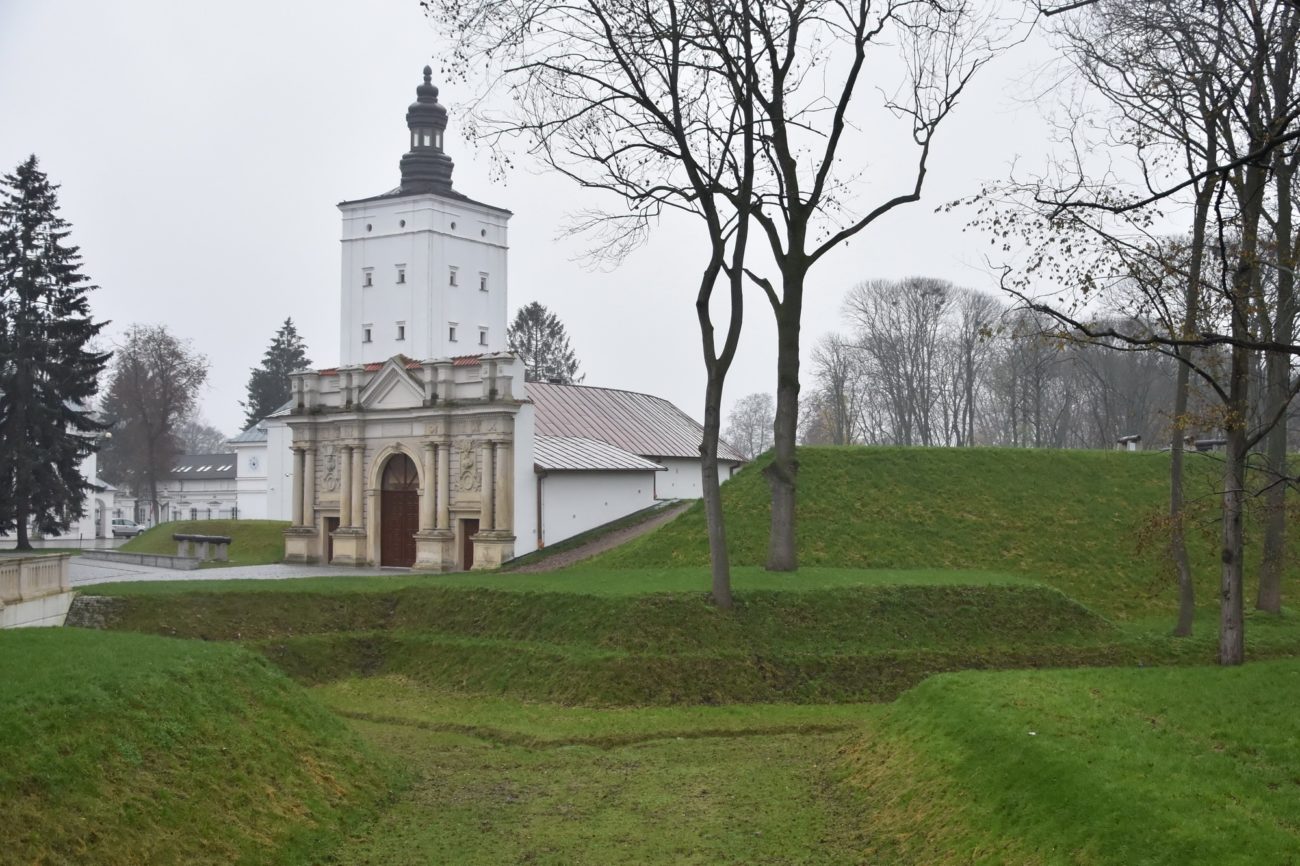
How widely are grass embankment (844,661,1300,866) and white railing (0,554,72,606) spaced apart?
14133mm

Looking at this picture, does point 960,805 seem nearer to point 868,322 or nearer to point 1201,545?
point 1201,545

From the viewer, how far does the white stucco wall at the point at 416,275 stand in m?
43.0

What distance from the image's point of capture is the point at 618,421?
45906 mm

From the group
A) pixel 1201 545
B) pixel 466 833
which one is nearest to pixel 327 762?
pixel 466 833

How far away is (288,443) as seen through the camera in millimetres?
51688

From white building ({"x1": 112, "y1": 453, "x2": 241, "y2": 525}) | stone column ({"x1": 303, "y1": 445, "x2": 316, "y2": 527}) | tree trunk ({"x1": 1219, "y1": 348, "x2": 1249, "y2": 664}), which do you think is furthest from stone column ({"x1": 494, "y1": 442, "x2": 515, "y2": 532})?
white building ({"x1": 112, "y1": 453, "x2": 241, "y2": 525})

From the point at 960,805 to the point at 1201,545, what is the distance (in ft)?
71.4

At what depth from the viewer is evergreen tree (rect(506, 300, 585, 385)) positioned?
264ft

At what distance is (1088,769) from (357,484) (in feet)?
96.2

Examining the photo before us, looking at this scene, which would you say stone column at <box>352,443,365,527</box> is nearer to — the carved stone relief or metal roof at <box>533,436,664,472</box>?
the carved stone relief

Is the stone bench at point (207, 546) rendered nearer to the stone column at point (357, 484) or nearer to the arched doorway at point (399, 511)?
the stone column at point (357, 484)

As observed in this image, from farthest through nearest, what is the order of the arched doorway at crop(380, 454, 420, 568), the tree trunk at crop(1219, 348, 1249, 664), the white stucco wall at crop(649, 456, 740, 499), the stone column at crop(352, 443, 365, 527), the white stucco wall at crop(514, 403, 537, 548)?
the white stucco wall at crop(649, 456, 740, 499) < the stone column at crop(352, 443, 365, 527) < the arched doorway at crop(380, 454, 420, 568) < the white stucco wall at crop(514, 403, 537, 548) < the tree trunk at crop(1219, 348, 1249, 664)

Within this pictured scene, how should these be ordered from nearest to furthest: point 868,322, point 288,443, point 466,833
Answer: point 466,833 < point 288,443 < point 868,322

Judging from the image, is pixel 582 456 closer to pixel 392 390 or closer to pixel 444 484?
pixel 444 484
